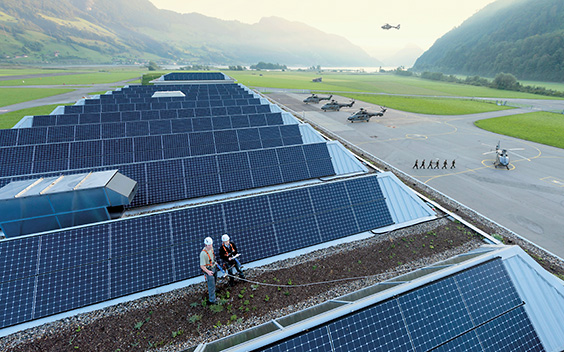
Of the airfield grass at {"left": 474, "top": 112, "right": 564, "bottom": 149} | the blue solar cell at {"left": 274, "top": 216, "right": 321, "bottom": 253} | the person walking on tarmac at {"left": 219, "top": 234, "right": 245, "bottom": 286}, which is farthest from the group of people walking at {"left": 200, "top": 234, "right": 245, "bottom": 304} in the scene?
the airfield grass at {"left": 474, "top": 112, "right": 564, "bottom": 149}

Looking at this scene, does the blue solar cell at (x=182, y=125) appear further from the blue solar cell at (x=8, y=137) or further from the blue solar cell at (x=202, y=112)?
the blue solar cell at (x=8, y=137)

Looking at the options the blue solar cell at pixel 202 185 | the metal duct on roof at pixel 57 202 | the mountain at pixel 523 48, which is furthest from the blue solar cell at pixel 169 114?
the mountain at pixel 523 48

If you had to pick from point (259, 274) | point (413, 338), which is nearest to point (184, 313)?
point (259, 274)

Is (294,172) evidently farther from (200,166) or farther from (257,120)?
(257,120)

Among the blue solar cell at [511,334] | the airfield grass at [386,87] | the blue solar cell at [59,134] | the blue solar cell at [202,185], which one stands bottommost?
the blue solar cell at [511,334]

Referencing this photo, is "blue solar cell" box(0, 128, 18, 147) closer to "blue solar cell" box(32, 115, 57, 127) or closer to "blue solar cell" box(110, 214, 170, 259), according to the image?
"blue solar cell" box(32, 115, 57, 127)

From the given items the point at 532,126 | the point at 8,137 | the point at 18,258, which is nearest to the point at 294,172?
the point at 18,258
